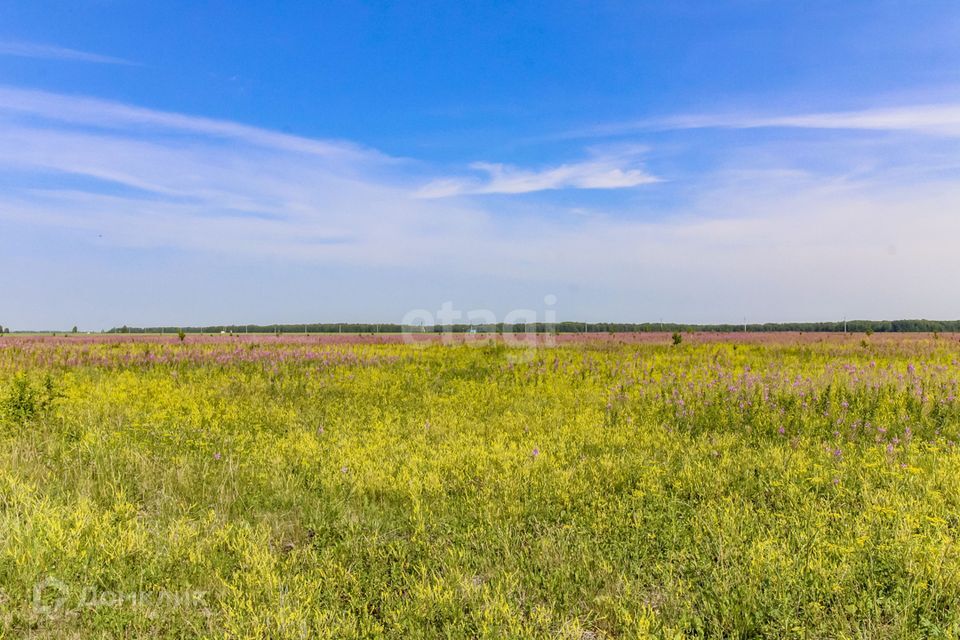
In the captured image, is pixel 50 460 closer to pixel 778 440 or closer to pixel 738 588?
pixel 738 588

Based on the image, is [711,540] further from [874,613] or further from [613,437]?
[613,437]

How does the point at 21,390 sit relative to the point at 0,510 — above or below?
above

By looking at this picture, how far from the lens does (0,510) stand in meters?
4.56

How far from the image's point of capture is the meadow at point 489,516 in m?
3.17

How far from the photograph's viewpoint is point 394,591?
3.50 m

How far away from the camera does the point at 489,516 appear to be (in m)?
4.54

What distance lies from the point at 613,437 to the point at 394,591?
429 cm

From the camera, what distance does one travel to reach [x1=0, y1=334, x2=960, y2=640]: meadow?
3170mm

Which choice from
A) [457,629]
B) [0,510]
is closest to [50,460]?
[0,510]

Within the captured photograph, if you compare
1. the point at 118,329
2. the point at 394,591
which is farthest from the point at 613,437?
the point at 118,329

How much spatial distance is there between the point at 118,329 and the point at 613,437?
102569 millimetres

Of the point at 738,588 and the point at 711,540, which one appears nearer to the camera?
the point at 738,588

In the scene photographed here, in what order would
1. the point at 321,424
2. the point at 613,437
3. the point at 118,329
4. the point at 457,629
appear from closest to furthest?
the point at 457,629 → the point at 613,437 → the point at 321,424 → the point at 118,329

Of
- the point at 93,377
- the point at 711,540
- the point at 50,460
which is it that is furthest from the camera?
the point at 93,377
